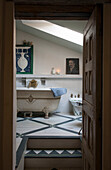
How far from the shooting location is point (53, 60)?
5848mm

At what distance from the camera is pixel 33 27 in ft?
16.4

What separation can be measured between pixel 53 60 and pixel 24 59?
97 cm

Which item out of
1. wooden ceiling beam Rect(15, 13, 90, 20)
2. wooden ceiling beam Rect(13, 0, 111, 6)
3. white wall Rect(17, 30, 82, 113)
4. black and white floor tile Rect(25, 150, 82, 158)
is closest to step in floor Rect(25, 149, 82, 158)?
black and white floor tile Rect(25, 150, 82, 158)

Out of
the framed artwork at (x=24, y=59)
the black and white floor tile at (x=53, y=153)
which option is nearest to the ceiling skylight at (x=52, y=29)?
the framed artwork at (x=24, y=59)

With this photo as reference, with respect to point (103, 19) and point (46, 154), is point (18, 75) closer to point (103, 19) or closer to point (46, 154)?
point (46, 154)

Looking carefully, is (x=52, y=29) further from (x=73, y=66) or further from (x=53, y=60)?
(x=73, y=66)

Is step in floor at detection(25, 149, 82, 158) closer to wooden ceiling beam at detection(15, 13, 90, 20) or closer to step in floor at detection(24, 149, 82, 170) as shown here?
step in floor at detection(24, 149, 82, 170)

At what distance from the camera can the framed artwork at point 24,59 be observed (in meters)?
5.80

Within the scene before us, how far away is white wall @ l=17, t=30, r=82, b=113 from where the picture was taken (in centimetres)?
582

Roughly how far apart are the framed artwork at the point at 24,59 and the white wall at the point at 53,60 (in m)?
0.15

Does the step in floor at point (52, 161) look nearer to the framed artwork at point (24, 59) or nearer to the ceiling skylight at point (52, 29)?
the ceiling skylight at point (52, 29)

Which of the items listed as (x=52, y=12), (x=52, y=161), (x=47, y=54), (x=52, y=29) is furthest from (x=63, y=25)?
(x=52, y=161)

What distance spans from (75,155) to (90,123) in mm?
1001
